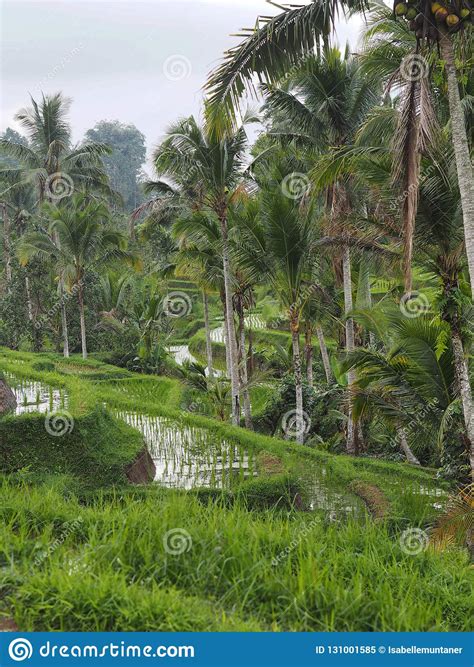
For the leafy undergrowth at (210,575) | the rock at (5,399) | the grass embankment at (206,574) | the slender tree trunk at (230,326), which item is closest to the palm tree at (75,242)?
the slender tree trunk at (230,326)

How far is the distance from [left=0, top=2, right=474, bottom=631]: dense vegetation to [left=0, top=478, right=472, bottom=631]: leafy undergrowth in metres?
0.02

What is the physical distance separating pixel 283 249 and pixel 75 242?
11219 millimetres

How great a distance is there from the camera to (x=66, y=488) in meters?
7.06

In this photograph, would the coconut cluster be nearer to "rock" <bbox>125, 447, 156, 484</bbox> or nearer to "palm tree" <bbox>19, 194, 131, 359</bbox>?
"rock" <bbox>125, 447, 156, 484</bbox>

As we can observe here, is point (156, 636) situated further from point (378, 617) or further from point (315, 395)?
point (315, 395)

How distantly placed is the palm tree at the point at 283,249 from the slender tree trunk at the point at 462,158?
13.5 ft

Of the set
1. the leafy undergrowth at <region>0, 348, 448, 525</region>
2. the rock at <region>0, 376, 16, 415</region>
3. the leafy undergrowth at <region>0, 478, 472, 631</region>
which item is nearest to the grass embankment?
the leafy undergrowth at <region>0, 478, 472, 631</region>

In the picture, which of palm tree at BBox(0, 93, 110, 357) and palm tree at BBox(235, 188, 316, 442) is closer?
palm tree at BBox(235, 188, 316, 442)

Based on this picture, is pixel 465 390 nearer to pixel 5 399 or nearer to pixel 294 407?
pixel 5 399

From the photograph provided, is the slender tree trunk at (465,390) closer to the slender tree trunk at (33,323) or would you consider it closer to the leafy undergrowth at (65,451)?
the leafy undergrowth at (65,451)

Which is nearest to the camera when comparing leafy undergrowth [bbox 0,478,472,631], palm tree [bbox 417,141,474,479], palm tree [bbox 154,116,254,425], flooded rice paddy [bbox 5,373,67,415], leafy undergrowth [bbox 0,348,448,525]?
leafy undergrowth [bbox 0,478,472,631]

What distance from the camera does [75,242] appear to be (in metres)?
20.5

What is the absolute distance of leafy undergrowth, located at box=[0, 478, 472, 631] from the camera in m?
3.54

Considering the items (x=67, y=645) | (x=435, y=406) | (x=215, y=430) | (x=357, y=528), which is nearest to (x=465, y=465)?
(x=435, y=406)
